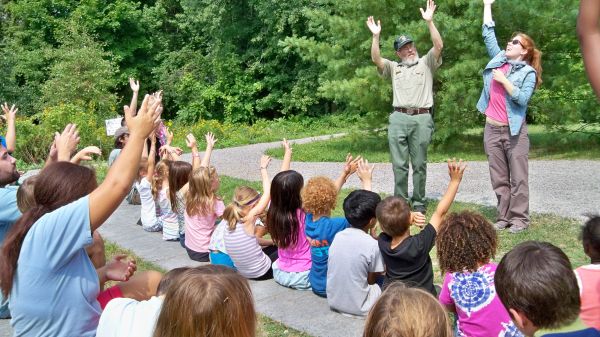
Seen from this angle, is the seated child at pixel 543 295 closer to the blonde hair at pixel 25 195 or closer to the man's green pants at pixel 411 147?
the blonde hair at pixel 25 195

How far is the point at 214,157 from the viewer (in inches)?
553

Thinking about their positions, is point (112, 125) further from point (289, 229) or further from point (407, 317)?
point (407, 317)

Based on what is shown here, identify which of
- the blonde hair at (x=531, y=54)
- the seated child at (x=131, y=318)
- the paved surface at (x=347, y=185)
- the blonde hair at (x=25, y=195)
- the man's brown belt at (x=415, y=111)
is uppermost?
the blonde hair at (x=531, y=54)

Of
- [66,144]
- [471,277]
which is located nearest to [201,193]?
[66,144]

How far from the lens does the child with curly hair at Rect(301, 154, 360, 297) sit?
425 centimetres

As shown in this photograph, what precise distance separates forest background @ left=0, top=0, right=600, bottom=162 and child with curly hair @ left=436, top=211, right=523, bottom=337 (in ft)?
27.3

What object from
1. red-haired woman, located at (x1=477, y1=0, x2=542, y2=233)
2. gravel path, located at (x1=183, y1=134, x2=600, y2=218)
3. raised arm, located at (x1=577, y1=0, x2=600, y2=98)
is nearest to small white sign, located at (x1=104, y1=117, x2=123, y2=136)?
gravel path, located at (x1=183, y1=134, x2=600, y2=218)

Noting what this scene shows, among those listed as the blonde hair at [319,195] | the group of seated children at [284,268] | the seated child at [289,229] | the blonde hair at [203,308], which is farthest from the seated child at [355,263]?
the blonde hair at [203,308]

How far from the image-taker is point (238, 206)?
15.6 ft

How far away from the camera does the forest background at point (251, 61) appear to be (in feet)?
38.0

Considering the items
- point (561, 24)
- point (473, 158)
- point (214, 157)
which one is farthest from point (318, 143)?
point (561, 24)

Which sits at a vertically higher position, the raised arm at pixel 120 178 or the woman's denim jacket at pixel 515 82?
the woman's denim jacket at pixel 515 82

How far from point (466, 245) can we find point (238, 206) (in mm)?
2255

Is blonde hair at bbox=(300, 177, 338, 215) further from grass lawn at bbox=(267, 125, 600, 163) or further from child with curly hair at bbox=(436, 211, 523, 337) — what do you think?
grass lawn at bbox=(267, 125, 600, 163)
